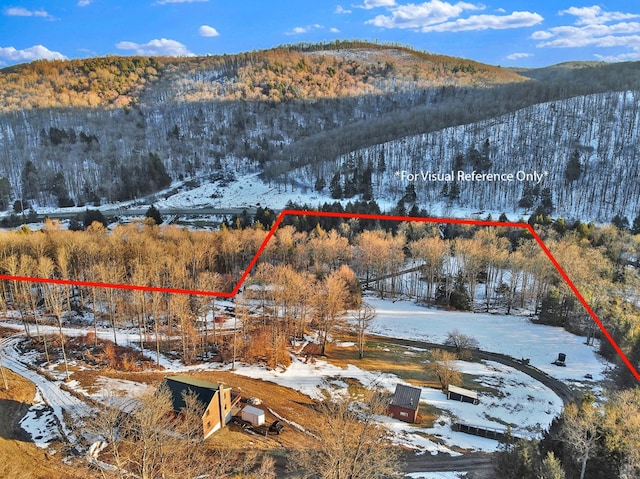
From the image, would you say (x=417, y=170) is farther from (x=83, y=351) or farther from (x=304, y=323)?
(x=83, y=351)

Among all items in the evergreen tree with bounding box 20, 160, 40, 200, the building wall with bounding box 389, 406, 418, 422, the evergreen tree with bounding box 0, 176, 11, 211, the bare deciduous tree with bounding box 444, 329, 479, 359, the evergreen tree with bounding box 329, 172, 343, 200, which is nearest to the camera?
the building wall with bounding box 389, 406, 418, 422

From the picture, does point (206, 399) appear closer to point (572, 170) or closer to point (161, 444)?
point (161, 444)

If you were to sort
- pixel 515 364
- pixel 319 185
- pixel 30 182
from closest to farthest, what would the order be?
pixel 515 364
pixel 319 185
pixel 30 182

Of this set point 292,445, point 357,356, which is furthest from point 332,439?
point 357,356

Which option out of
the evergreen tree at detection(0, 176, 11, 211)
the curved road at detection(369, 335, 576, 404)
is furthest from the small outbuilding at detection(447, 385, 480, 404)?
the evergreen tree at detection(0, 176, 11, 211)

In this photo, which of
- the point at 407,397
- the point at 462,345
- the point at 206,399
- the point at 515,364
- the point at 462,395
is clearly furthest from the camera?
the point at 462,345

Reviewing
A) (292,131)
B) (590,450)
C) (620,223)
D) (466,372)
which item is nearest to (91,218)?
(466,372)

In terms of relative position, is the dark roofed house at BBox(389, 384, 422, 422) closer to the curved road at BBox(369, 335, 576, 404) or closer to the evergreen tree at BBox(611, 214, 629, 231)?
the curved road at BBox(369, 335, 576, 404)
